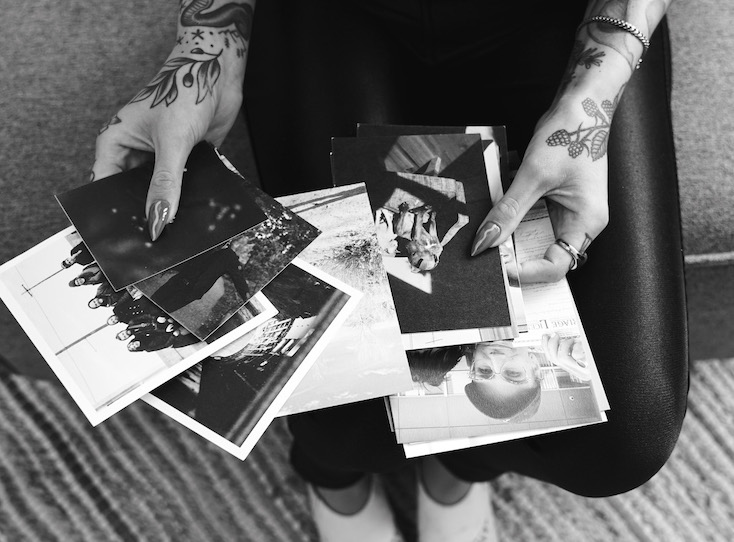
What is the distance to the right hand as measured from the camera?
688 mm

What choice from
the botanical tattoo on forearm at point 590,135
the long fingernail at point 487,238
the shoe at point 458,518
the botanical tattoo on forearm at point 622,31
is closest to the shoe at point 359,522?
the shoe at point 458,518

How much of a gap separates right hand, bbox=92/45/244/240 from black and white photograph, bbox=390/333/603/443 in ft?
1.10

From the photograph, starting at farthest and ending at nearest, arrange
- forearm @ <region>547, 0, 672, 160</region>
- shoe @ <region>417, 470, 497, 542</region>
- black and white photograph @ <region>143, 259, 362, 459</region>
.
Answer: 1. shoe @ <region>417, 470, 497, 542</region>
2. forearm @ <region>547, 0, 672, 160</region>
3. black and white photograph @ <region>143, 259, 362, 459</region>

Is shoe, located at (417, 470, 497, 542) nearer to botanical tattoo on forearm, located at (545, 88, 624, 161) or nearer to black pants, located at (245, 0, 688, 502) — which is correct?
black pants, located at (245, 0, 688, 502)

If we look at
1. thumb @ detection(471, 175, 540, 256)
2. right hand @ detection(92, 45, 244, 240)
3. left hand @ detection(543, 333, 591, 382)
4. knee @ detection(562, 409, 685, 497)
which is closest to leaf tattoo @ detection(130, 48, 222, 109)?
right hand @ detection(92, 45, 244, 240)

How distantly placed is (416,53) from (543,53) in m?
0.17

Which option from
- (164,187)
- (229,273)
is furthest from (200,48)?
(229,273)

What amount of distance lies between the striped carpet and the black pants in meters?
0.23

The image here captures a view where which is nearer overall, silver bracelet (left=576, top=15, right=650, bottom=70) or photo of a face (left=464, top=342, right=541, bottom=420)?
photo of a face (left=464, top=342, right=541, bottom=420)

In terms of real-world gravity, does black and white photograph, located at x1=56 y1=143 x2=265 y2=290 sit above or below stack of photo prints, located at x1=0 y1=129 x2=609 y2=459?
above

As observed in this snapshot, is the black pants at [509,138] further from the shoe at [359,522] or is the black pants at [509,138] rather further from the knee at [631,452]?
the shoe at [359,522]

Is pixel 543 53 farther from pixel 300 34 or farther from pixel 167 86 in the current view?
pixel 167 86

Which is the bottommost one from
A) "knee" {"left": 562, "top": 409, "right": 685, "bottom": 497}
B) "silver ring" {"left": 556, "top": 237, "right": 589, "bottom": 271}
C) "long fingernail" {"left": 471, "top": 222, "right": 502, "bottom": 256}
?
"knee" {"left": 562, "top": 409, "right": 685, "bottom": 497}

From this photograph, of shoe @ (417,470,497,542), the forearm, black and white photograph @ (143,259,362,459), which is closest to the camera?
black and white photograph @ (143,259,362,459)
